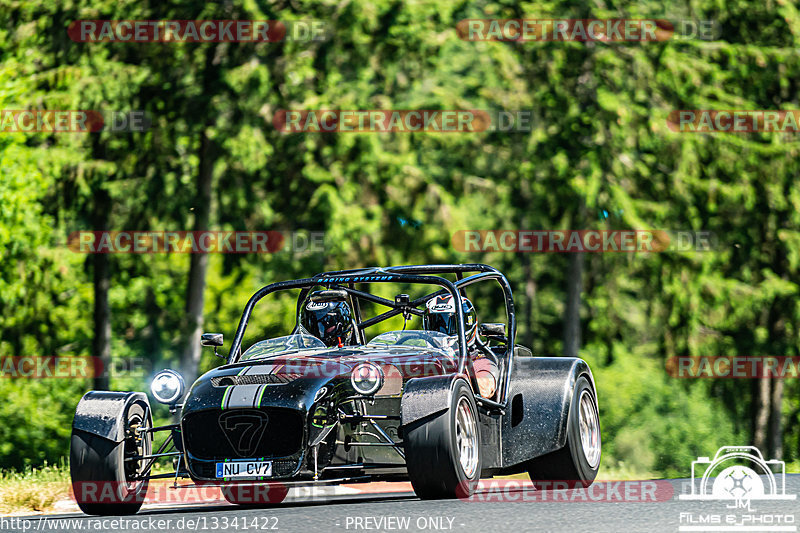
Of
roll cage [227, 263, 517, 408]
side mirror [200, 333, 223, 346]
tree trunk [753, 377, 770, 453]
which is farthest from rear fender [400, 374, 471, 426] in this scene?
tree trunk [753, 377, 770, 453]

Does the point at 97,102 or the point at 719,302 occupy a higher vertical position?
the point at 97,102

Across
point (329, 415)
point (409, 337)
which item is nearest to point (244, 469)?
point (329, 415)

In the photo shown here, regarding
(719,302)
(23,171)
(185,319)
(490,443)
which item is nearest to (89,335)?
(185,319)

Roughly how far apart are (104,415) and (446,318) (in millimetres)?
3236

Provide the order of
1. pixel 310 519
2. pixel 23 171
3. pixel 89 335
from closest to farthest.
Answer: pixel 310 519 → pixel 23 171 → pixel 89 335

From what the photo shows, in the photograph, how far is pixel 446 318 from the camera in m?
11.3

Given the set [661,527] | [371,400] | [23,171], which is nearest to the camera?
[661,527]

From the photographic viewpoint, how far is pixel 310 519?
8.95 meters

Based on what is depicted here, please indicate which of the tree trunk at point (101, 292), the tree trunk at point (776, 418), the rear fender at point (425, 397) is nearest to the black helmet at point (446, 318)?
the rear fender at point (425, 397)

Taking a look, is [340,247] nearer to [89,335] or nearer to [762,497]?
[89,335]

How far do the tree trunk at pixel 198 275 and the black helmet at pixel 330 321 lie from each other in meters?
15.8

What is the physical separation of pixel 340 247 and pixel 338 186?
165 cm

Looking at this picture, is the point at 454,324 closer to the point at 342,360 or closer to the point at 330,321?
the point at 330,321

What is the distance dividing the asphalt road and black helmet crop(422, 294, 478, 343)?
5.25ft
